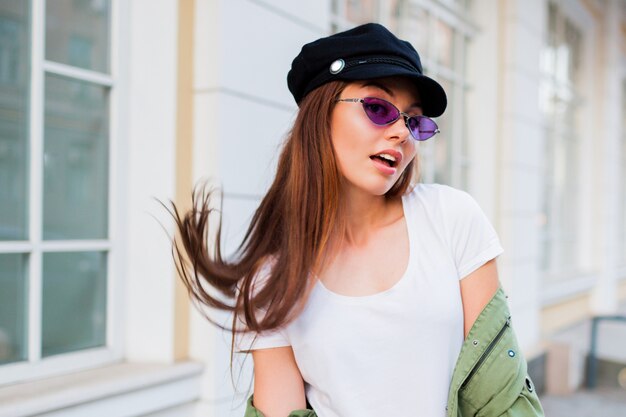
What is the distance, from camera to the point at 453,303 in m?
1.45

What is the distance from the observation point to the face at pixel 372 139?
147 cm

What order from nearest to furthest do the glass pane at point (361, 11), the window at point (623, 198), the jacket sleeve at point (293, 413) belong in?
the jacket sleeve at point (293, 413)
the glass pane at point (361, 11)
the window at point (623, 198)

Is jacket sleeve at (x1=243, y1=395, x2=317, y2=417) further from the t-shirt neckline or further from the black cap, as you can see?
the black cap

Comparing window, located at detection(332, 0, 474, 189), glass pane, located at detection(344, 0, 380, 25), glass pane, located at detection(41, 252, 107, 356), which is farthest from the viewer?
window, located at detection(332, 0, 474, 189)

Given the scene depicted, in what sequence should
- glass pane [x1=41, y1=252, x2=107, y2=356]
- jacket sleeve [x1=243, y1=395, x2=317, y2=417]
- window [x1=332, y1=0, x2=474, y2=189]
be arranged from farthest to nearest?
window [x1=332, y1=0, x2=474, y2=189], glass pane [x1=41, y1=252, x2=107, y2=356], jacket sleeve [x1=243, y1=395, x2=317, y2=417]

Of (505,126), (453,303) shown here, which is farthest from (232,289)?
(505,126)

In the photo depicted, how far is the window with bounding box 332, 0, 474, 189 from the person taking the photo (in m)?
4.55

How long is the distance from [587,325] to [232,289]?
7014 millimetres

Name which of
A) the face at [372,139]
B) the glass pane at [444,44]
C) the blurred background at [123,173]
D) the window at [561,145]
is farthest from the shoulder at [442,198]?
the window at [561,145]

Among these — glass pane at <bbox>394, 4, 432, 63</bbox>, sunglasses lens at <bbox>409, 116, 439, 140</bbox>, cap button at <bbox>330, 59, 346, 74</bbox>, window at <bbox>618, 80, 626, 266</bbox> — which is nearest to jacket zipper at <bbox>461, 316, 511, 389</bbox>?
sunglasses lens at <bbox>409, 116, 439, 140</bbox>

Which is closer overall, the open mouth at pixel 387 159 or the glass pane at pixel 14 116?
the open mouth at pixel 387 159

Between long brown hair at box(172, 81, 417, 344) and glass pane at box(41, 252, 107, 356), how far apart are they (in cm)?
108

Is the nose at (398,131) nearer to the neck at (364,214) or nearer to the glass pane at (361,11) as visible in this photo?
the neck at (364,214)

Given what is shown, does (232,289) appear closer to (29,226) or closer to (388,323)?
(388,323)
